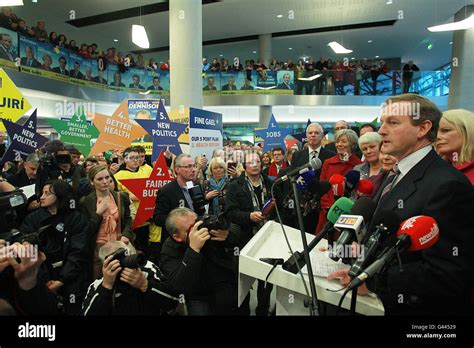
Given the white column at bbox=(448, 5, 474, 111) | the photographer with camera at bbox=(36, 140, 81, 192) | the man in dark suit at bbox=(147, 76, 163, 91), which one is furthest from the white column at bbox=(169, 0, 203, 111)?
the white column at bbox=(448, 5, 474, 111)

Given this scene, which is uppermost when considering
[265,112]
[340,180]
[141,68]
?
[141,68]

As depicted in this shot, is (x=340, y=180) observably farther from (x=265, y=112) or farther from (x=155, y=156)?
(x=265, y=112)

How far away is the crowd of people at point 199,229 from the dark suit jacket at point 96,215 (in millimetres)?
11

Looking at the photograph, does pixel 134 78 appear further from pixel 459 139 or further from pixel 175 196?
pixel 459 139

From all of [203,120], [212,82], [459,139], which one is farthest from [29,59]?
[459,139]

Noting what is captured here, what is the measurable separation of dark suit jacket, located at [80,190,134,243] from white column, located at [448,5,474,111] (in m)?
11.1

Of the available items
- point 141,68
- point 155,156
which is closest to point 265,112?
point 141,68

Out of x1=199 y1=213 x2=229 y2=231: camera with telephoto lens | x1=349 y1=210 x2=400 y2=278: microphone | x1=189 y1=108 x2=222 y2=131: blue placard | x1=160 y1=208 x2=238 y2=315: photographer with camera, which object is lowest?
x1=160 y1=208 x2=238 y2=315: photographer with camera

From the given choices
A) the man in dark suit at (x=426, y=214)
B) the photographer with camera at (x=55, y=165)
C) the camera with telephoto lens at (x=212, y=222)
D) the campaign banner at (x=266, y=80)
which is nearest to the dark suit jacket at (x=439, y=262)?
the man in dark suit at (x=426, y=214)

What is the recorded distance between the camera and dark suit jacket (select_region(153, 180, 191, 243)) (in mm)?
3391

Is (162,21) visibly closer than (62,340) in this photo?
No

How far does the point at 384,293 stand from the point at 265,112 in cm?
1448

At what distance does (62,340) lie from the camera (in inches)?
55.0

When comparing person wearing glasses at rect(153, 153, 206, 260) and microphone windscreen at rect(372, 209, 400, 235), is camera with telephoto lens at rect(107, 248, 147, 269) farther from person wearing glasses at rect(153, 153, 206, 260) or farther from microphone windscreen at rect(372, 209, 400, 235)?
person wearing glasses at rect(153, 153, 206, 260)
